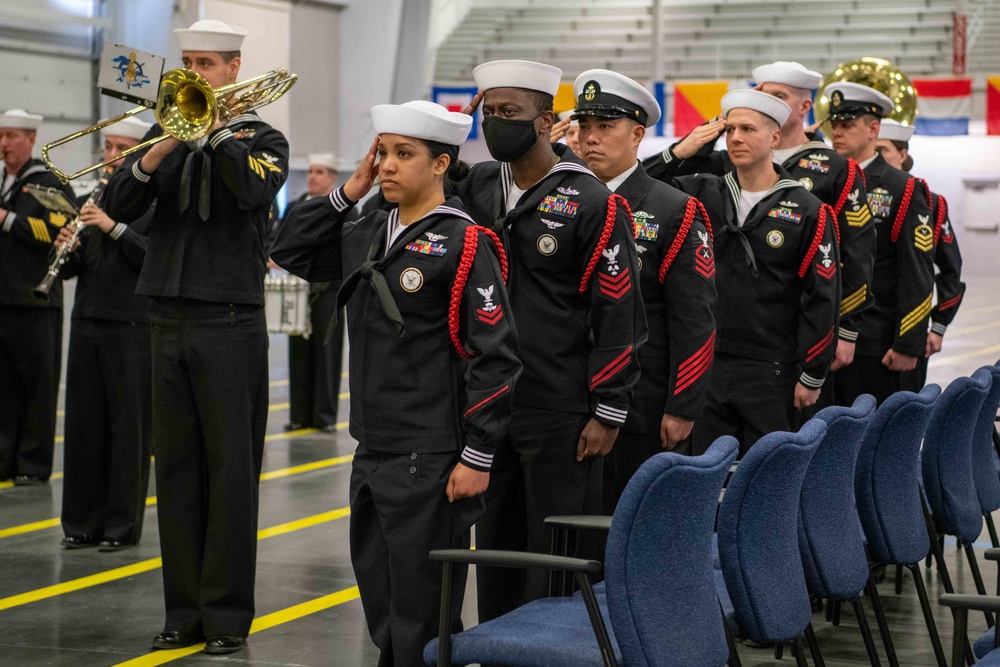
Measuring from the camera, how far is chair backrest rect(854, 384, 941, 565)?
4023 millimetres

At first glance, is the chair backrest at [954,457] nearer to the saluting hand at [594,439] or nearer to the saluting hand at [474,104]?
the saluting hand at [594,439]

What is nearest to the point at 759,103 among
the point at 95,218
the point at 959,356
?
the point at 95,218

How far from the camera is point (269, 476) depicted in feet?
25.8

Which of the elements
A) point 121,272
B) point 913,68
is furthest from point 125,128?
point 913,68

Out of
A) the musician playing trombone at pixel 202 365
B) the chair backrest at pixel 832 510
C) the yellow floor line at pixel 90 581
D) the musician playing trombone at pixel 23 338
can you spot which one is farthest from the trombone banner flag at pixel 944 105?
the chair backrest at pixel 832 510

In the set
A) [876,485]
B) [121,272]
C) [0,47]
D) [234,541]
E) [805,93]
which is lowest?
[234,541]

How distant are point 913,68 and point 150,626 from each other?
759 inches

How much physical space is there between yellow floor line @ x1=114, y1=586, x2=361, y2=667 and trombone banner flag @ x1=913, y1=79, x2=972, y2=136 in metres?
15.7

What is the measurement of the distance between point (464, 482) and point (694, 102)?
53.4 ft

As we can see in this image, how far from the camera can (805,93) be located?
562 centimetres

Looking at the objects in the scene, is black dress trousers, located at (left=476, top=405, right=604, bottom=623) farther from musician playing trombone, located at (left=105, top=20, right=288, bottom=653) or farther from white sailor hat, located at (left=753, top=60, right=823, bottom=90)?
white sailor hat, located at (left=753, top=60, right=823, bottom=90)

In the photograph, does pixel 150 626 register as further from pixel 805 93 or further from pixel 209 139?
pixel 805 93

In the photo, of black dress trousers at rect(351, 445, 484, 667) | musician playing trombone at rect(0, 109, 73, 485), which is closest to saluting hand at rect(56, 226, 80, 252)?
musician playing trombone at rect(0, 109, 73, 485)

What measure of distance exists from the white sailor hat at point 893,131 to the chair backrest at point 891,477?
9.84ft
